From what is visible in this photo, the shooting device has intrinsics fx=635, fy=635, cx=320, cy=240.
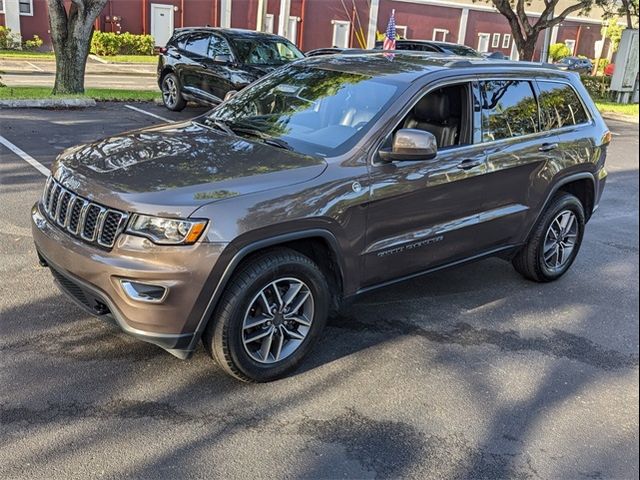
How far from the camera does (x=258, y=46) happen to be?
1220 cm

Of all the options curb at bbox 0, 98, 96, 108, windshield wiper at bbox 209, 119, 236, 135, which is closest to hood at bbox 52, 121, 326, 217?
windshield wiper at bbox 209, 119, 236, 135

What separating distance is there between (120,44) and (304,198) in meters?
28.8

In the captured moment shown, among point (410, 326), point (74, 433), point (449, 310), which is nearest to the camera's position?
point (74, 433)

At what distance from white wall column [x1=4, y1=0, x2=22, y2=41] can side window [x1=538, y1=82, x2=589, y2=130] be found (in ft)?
92.7

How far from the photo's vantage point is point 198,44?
1249 centimetres

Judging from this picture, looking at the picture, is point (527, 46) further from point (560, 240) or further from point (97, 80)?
point (560, 240)

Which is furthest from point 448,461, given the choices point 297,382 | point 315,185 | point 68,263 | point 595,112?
point 595,112

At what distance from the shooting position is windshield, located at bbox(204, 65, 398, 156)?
4070 millimetres

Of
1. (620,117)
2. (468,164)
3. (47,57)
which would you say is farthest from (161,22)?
(468,164)

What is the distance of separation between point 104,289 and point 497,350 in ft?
8.50

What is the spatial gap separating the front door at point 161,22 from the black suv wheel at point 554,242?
28.4 m

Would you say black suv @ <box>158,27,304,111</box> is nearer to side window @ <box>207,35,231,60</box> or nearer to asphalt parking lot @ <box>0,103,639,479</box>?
side window @ <box>207,35,231,60</box>

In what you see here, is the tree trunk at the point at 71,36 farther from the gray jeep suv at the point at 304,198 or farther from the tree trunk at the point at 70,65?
the gray jeep suv at the point at 304,198

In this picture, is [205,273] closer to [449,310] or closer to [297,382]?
[297,382]
